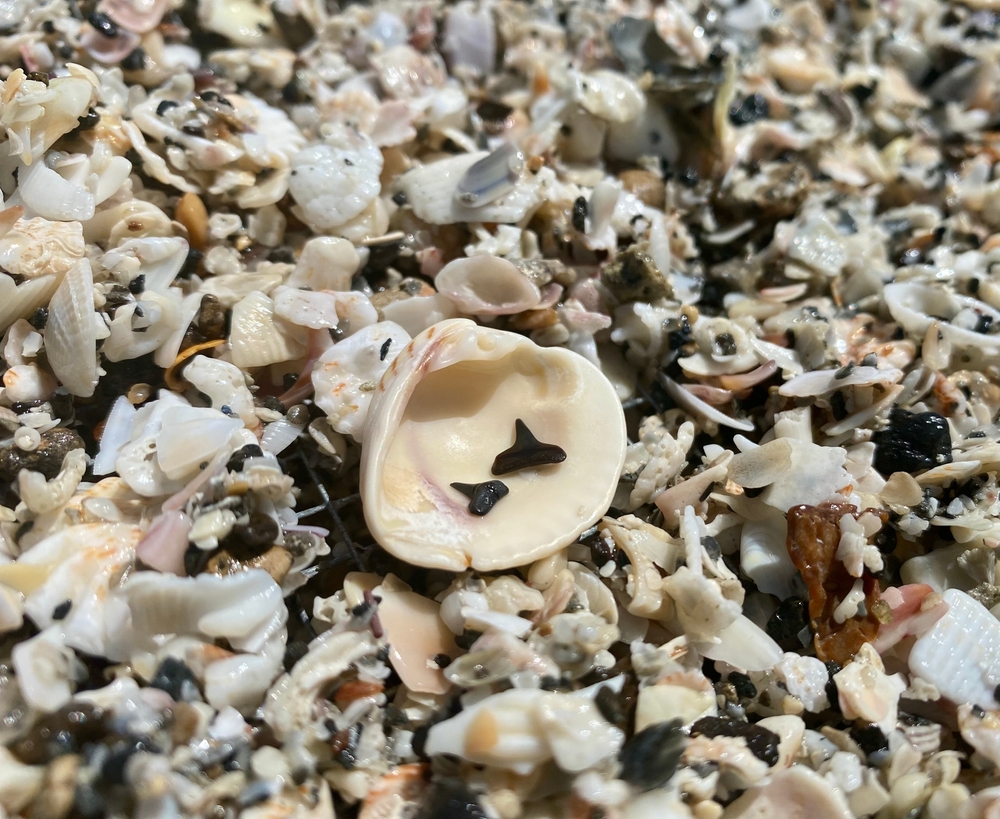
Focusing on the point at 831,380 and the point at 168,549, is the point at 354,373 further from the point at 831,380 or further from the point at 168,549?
the point at 831,380

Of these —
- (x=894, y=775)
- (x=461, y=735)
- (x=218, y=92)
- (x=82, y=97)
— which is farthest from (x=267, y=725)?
(x=218, y=92)

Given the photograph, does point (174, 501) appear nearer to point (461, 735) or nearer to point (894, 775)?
point (461, 735)

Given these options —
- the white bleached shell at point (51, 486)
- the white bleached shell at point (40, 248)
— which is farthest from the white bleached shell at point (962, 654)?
the white bleached shell at point (40, 248)

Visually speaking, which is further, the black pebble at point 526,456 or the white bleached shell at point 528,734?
the black pebble at point 526,456

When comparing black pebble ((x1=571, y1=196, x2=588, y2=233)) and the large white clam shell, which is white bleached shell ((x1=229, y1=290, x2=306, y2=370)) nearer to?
the large white clam shell

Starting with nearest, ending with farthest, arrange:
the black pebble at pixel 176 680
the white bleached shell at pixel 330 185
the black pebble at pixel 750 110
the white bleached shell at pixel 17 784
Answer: the white bleached shell at pixel 17 784, the black pebble at pixel 176 680, the white bleached shell at pixel 330 185, the black pebble at pixel 750 110

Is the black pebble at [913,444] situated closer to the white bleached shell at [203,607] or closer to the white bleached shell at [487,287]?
the white bleached shell at [487,287]
